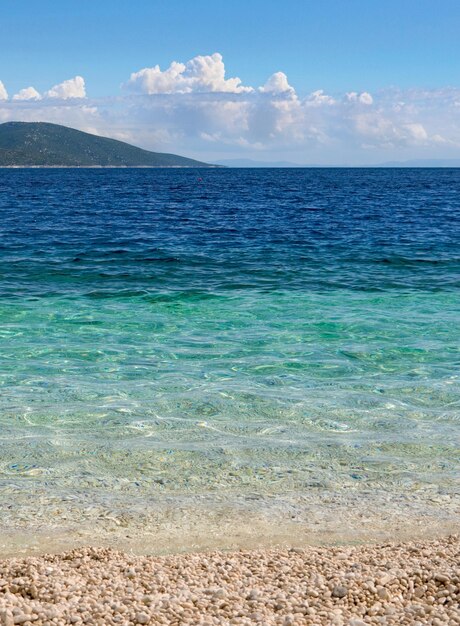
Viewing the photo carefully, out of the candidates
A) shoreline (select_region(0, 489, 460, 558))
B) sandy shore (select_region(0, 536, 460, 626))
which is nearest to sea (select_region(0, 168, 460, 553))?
shoreline (select_region(0, 489, 460, 558))

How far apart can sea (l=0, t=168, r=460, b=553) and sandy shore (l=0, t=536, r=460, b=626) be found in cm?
74

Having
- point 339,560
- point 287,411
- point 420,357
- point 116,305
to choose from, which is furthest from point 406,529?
point 116,305

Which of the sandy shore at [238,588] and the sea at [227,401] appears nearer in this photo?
the sandy shore at [238,588]

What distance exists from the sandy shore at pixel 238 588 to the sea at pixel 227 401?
743 mm

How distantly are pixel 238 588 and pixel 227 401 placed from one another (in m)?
6.16

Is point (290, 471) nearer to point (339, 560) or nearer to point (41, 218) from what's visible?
point (339, 560)

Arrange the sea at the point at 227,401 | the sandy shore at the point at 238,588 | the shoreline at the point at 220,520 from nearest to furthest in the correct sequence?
the sandy shore at the point at 238,588 < the shoreline at the point at 220,520 < the sea at the point at 227,401

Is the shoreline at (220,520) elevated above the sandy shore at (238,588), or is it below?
below

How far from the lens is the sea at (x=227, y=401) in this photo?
8188 mm

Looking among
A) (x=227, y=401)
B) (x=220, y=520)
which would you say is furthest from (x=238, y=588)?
(x=227, y=401)

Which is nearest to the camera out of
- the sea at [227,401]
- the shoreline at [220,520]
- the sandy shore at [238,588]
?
the sandy shore at [238,588]

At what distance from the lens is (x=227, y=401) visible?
40.0 feet

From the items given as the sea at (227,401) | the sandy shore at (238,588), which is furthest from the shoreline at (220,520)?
the sandy shore at (238,588)

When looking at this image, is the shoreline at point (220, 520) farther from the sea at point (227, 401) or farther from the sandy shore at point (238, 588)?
the sandy shore at point (238, 588)
